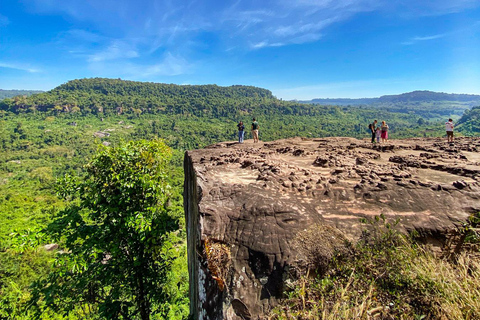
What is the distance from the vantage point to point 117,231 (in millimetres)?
5789

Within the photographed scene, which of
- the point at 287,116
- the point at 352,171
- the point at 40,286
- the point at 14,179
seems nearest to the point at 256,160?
the point at 352,171

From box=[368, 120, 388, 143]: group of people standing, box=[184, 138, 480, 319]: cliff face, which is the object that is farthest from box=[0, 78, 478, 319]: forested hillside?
box=[368, 120, 388, 143]: group of people standing

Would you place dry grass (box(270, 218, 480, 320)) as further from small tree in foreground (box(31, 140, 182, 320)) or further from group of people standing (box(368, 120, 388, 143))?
group of people standing (box(368, 120, 388, 143))

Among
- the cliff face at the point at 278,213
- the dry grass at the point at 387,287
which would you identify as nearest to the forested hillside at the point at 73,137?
the cliff face at the point at 278,213

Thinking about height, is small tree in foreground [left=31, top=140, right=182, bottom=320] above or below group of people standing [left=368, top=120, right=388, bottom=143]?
below

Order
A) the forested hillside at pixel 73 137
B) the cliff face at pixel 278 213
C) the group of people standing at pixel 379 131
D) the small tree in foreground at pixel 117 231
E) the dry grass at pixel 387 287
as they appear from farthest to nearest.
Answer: the forested hillside at pixel 73 137, the group of people standing at pixel 379 131, the small tree in foreground at pixel 117 231, the cliff face at pixel 278 213, the dry grass at pixel 387 287

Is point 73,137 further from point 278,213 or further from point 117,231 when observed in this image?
point 278,213

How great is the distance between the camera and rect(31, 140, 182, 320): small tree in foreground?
5328 millimetres

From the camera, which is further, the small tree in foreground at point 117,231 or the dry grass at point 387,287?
the small tree in foreground at point 117,231

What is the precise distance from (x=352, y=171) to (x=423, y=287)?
3.30 meters

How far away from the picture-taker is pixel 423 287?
2.71m

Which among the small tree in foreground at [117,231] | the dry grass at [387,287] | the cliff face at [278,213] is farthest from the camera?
the small tree in foreground at [117,231]

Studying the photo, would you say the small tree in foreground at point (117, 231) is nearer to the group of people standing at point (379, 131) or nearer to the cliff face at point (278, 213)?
the cliff face at point (278, 213)

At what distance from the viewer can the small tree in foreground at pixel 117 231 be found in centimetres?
533
